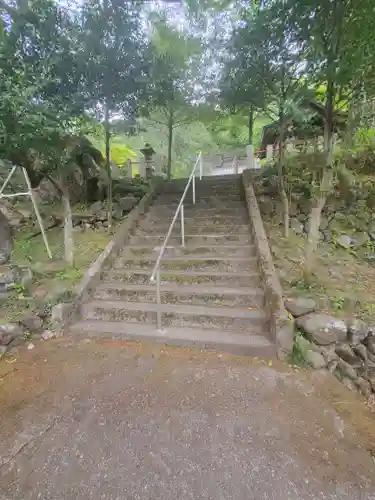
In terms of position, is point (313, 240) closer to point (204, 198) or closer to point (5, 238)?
point (204, 198)

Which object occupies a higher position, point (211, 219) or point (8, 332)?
point (211, 219)

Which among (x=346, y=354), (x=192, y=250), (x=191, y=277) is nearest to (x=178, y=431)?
(x=346, y=354)

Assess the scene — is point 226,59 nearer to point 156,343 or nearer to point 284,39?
point 284,39

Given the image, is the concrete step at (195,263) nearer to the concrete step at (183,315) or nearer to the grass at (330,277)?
the grass at (330,277)

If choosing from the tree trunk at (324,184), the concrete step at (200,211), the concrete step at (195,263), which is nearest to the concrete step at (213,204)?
the concrete step at (200,211)

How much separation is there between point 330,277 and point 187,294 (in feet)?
6.89

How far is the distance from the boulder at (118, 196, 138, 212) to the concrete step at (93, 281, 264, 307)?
8.72 feet

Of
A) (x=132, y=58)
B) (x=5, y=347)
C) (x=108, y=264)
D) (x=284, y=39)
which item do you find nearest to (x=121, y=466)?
(x=5, y=347)

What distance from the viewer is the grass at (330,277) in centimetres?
335

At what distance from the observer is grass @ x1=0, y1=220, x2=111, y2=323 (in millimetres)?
3746

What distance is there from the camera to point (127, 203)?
6449mm

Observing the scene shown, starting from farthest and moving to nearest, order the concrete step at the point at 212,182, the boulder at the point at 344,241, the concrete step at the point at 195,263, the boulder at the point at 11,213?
the concrete step at the point at 212,182
the boulder at the point at 11,213
the boulder at the point at 344,241
the concrete step at the point at 195,263

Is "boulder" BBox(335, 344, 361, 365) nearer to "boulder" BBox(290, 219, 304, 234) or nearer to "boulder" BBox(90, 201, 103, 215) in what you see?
"boulder" BBox(290, 219, 304, 234)

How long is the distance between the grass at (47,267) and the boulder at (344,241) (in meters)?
4.41
